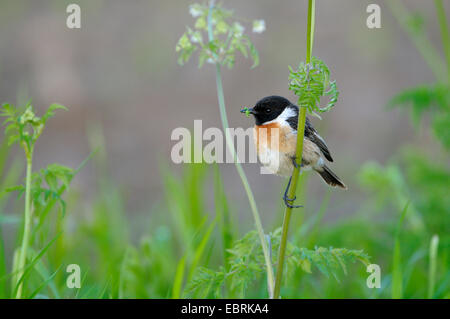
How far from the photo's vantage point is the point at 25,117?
232cm

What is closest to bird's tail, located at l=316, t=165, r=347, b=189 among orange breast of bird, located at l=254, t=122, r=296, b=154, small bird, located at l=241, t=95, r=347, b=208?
small bird, located at l=241, t=95, r=347, b=208

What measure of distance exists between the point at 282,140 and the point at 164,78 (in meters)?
4.66

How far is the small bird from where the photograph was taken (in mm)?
2984

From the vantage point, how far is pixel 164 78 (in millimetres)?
7484

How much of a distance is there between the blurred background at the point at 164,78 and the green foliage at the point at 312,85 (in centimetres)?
484

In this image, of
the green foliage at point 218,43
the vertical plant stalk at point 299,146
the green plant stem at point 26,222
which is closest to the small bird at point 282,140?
the green foliage at point 218,43

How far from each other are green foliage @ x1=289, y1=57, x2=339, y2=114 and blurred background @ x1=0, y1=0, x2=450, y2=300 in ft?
15.9

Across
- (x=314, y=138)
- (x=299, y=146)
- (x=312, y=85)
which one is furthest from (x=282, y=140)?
(x=312, y=85)

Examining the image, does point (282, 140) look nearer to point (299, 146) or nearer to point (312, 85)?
point (299, 146)

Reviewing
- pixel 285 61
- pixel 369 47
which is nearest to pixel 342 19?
pixel 369 47

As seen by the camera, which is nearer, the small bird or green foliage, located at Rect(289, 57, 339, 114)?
green foliage, located at Rect(289, 57, 339, 114)

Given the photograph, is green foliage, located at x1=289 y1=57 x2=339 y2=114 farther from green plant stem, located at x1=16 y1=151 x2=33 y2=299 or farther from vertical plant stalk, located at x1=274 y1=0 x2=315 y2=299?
green plant stem, located at x1=16 y1=151 x2=33 y2=299

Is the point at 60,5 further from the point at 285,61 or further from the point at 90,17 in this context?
the point at 285,61
